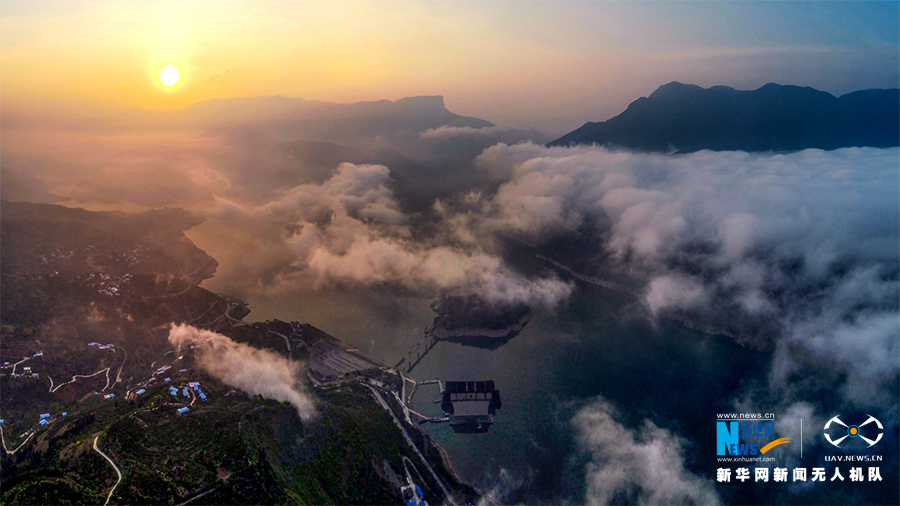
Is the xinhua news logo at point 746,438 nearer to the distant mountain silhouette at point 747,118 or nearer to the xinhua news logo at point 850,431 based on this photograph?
the xinhua news logo at point 850,431

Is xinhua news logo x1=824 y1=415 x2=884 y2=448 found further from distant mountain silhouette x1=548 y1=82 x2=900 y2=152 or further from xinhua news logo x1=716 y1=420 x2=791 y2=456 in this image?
distant mountain silhouette x1=548 y1=82 x2=900 y2=152

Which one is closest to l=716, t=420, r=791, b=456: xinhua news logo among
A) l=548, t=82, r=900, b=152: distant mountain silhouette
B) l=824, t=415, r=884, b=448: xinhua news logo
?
l=824, t=415, r=884, b=448: xinhua news logo

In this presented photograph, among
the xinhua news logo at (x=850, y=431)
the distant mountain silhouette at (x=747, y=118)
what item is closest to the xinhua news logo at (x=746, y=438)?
the xinhua news logo at (x=850, y=431)

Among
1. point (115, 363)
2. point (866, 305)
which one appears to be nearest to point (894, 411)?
point (866, 305)

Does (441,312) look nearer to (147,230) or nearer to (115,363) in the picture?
(115,363)

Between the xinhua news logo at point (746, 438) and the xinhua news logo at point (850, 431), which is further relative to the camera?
the xinhua news logo at point (850, 431)
